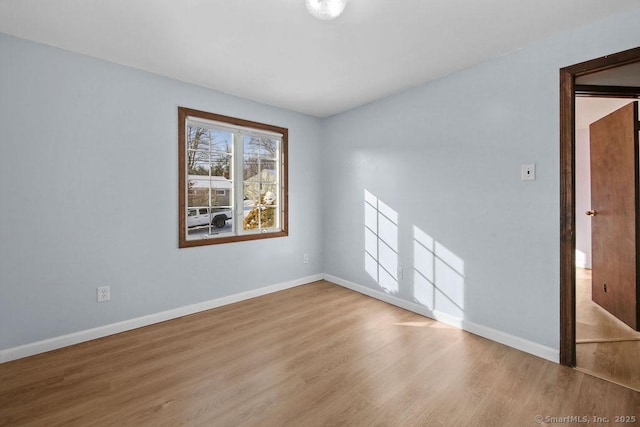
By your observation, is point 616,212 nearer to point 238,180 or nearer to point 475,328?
point 475,328

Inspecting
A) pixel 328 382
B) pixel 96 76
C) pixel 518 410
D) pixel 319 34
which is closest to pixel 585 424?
pixel 518 410

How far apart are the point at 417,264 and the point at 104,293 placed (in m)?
3.05

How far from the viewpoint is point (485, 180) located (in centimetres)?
249

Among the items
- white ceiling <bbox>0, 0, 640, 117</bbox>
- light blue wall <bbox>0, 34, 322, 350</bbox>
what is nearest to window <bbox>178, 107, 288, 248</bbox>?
light blue wall <bbox>0, 34, 322, 350</bbox>

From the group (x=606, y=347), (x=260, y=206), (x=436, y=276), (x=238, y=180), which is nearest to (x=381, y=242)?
(x=436, y=276)

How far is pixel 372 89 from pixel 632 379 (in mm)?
3176

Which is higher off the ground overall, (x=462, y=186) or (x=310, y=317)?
(x=462, y=186)

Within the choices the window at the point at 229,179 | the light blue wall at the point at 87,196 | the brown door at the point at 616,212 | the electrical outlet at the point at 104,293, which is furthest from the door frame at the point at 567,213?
the electrical outlet at the point at 104,293

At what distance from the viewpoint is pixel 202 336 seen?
8.38ft

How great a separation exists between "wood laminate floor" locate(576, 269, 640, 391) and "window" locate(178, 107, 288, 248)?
3196 mm

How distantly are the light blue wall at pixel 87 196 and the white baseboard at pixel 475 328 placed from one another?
1.91 meters

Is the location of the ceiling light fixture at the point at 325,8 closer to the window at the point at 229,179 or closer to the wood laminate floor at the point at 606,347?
the window at the point at 229,179

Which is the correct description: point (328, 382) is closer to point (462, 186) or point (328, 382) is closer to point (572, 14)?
point (462, 186)

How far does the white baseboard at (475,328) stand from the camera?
2.16m
